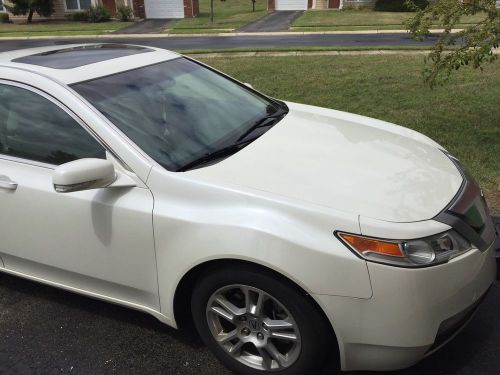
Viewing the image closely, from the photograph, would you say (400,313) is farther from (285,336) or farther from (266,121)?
(266,121)

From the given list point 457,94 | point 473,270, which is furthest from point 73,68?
point 457,94

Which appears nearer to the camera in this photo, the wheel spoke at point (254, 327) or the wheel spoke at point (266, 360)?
the wheel spoke at point (254, 327)

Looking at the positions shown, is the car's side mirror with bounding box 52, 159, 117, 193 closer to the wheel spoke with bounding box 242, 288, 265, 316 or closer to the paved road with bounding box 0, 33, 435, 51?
the wheel spoke with bounding box 242, 288, 265, 316

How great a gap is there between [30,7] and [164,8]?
8.39m

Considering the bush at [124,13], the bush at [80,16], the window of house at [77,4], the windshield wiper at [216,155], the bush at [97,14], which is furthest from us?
the window of house at [77,4]

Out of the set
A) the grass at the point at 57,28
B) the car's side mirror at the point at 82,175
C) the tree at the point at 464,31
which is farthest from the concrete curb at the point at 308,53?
the grass at the point at 57,28

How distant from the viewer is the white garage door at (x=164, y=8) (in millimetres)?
32875

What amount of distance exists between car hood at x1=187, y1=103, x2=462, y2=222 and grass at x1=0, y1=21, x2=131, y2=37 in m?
24.1

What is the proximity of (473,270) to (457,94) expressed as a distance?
628cm

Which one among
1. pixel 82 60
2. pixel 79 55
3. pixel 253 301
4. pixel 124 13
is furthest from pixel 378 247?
pixel 124 13

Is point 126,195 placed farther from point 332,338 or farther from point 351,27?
point 351,27

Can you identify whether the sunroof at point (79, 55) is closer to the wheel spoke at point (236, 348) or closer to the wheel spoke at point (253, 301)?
the wheel spoke at point (253, 301)

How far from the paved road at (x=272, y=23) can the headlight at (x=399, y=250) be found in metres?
22.0

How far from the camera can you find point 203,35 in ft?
70.8
